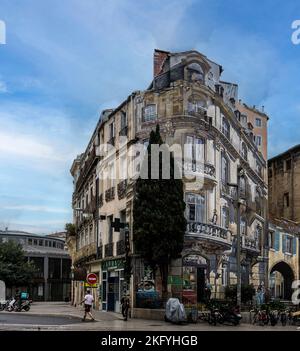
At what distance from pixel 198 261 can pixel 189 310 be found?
4558 mm

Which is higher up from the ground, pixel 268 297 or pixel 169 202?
pixel 169 202

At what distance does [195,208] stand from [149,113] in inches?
236

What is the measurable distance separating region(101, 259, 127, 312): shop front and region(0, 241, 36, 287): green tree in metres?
29.0

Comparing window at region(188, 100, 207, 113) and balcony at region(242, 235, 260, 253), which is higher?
window at region(188, 100, 207, 113)

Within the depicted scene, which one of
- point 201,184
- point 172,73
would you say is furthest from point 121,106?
point 201,184

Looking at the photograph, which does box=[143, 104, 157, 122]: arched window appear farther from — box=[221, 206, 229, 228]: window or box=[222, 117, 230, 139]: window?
box=[221, 206, 229, 228]: window

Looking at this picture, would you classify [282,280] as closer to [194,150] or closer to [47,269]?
[194,150]

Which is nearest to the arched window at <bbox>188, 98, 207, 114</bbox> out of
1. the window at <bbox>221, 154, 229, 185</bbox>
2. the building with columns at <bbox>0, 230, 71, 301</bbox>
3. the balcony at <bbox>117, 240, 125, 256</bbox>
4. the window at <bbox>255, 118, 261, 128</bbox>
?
the window at <bbox>221, 154, 229, 185</bbox>

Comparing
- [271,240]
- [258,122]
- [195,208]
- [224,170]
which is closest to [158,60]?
[224,170]

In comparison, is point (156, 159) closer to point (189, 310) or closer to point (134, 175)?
point (134, 175)

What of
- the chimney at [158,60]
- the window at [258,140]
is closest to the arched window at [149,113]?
the chimney at [158,60]

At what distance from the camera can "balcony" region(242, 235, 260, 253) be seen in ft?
130
